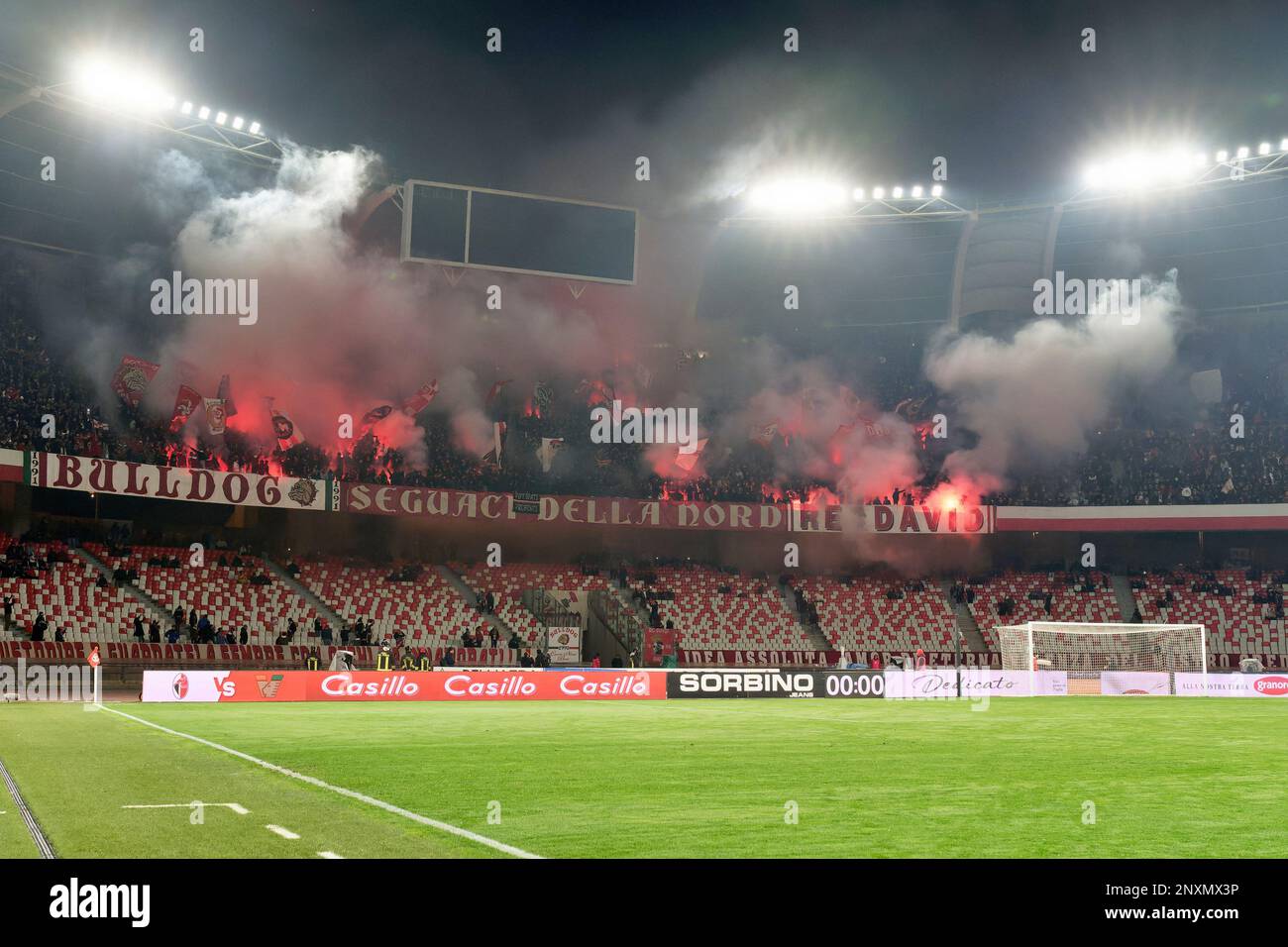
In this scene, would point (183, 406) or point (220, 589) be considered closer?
point (220, 589)

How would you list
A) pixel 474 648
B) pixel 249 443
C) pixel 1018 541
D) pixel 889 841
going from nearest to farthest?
pixel 889 841
pixel 474 648
pixel 249 443
pixel 1018 541

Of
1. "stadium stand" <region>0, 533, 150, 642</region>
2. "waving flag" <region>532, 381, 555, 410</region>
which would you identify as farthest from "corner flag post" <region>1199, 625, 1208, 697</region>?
"stadium stand" <region>0, 533, 150, 642</region>

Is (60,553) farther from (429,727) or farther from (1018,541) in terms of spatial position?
(1018,541)

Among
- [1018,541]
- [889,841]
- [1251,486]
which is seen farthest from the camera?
[1018,541]

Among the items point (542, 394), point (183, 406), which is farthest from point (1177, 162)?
point (183, 406)

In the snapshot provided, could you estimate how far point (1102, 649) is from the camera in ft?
161

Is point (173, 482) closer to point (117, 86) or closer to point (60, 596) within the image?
point (60, 596)

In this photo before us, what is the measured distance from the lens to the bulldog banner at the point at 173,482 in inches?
1802

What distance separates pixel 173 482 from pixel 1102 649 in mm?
36280

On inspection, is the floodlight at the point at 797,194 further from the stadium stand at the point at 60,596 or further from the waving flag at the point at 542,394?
the stadium stand at the point at 60,596

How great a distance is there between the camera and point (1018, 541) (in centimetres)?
6781

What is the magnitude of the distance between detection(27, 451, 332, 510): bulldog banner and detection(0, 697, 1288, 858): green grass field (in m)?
17.7
